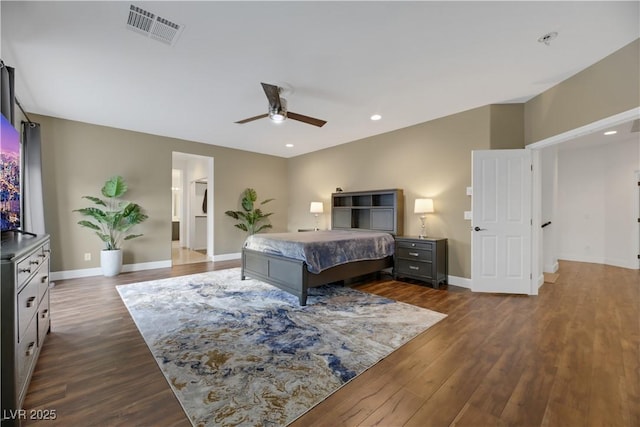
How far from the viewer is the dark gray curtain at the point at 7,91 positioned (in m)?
2.54

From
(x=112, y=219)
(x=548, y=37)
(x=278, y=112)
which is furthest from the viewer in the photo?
(x=112, y=219)

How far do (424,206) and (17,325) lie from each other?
460 centimetres

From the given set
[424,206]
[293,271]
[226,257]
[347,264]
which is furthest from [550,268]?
[226,257]

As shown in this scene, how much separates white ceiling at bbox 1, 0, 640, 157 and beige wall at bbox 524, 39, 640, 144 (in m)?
0.13

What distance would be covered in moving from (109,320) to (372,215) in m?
4.40

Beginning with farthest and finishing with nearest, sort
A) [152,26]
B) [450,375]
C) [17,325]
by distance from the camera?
[152,26]
[450,375]
[17,325]

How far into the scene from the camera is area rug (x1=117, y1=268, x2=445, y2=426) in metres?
1.71

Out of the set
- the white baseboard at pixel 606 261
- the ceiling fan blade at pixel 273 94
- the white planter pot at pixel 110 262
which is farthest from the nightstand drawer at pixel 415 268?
the white planter pot at pixel 110 262

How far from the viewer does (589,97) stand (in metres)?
2.97

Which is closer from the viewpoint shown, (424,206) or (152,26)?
(152,26)

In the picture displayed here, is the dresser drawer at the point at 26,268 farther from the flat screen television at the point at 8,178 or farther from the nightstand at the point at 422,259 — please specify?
the nightstand at the point at 422,259

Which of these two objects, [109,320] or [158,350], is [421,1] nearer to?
[158,350]

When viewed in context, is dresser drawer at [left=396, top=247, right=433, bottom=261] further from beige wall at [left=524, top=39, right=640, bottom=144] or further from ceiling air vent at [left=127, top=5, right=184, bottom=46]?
ceiling air vent at [left=127, top=5, right=184, bottom=46]

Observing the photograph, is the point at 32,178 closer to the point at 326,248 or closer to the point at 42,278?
the point at 42,278
